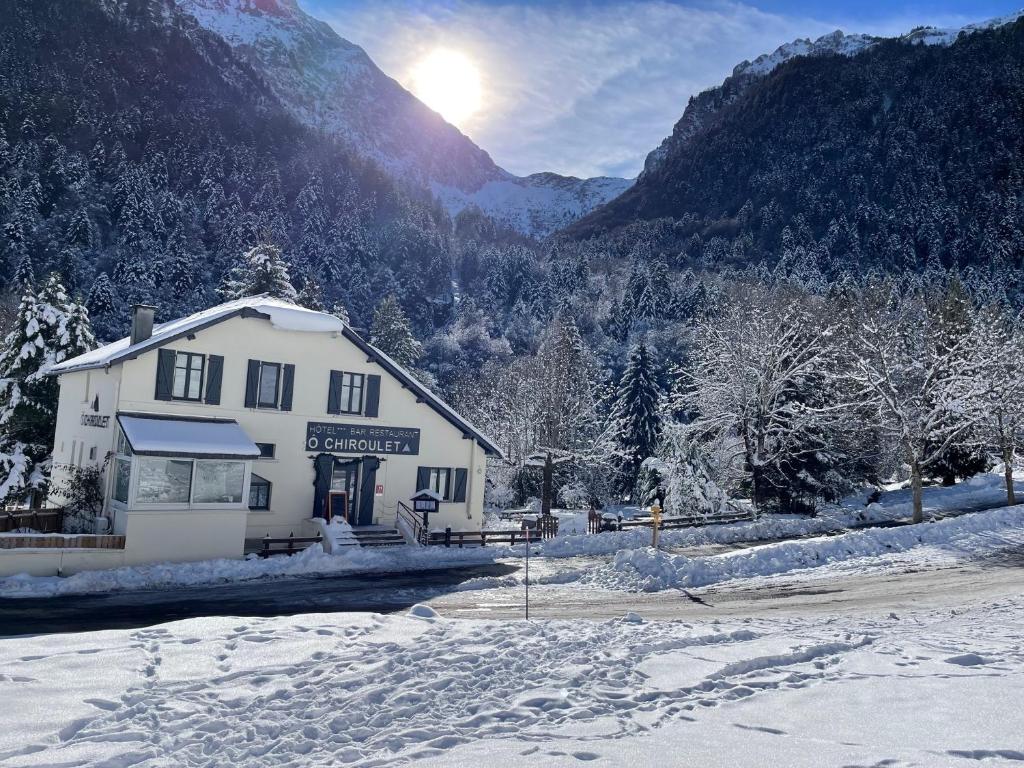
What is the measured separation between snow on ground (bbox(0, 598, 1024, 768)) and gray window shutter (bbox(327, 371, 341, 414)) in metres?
16.5

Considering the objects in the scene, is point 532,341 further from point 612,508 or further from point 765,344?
point 765,344

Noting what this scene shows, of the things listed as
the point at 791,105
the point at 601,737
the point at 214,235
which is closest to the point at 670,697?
the point at 601,737

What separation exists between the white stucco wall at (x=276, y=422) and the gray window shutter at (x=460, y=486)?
21 centimetres

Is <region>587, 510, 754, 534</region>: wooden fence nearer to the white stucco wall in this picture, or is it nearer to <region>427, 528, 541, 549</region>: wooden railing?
<region>427, 528, 541, 549</region>: wooden railing

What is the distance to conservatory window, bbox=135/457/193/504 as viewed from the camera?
21.5 m

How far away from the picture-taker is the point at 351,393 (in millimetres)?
28484

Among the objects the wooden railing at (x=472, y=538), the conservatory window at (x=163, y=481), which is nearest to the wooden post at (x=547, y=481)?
the wooden railing at (x=472, y=538)

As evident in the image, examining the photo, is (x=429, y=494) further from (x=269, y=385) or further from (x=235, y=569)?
(x=235, y=569)

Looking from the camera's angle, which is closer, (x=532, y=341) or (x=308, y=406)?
(x=308, y=406)

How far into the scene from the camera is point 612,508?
46906mm

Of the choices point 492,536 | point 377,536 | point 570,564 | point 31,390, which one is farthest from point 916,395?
point 31,390

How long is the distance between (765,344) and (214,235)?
100876mm

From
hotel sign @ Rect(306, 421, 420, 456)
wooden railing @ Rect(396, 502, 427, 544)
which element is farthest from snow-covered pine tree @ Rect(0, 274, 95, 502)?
wooden railing @ Rect(396, 502, 427, 544)

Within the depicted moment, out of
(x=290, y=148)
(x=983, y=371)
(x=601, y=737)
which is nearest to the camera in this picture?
(x=601, y=737)
